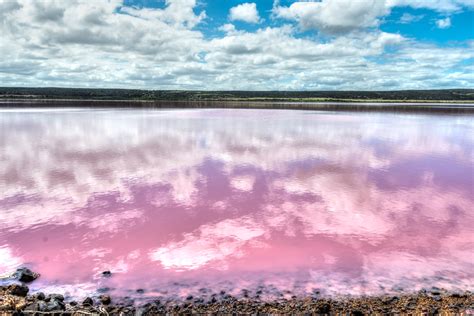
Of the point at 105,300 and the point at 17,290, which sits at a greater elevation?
the point at 17,290

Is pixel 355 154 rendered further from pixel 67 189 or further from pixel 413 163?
pixel 67 189

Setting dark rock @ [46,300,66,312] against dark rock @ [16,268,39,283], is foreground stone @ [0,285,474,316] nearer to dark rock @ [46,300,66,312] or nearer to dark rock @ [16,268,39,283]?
dark rock @ [46,300,66,312]

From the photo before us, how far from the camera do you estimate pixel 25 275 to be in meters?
7.00

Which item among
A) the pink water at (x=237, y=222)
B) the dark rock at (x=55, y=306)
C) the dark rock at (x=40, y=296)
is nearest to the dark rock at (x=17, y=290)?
the dark rock at (x=40, y=296)

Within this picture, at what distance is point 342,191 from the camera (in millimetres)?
13594

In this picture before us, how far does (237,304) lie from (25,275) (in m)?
4.21

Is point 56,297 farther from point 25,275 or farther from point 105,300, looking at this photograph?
point 25,275

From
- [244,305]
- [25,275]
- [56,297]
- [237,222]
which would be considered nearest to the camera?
[244,305]

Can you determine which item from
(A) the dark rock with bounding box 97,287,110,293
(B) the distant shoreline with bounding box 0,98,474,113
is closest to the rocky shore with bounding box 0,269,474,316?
(A) the dark rock with bounding box 97,287,110,293

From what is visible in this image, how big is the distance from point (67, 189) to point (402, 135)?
91.2 ft

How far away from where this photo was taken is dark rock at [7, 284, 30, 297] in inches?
249

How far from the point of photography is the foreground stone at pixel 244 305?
5.84m

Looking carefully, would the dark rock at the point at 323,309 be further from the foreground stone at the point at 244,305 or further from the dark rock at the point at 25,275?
the dark rock at the point at 25,275

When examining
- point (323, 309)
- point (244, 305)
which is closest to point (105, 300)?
point (244, 305)
